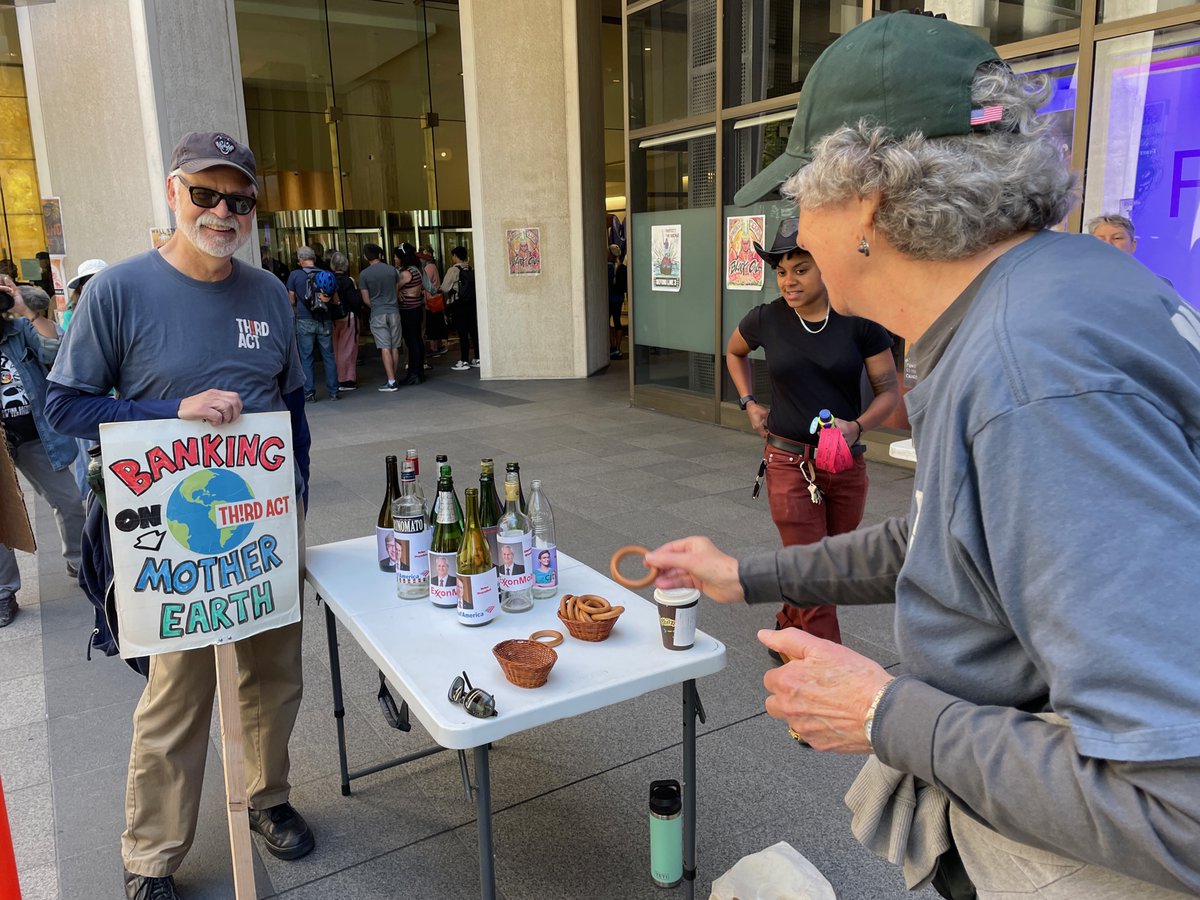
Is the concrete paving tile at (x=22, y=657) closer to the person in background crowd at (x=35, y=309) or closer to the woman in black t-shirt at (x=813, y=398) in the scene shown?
the person in background crowd at (x=35, y=309)

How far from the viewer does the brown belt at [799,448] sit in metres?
3.41

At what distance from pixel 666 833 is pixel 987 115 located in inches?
78.2

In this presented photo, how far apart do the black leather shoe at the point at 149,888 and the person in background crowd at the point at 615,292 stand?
12.8m

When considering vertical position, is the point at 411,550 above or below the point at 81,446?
above

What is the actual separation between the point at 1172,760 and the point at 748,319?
10.1 feet

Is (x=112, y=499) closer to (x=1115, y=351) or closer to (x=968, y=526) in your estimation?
(x=968, y=526)

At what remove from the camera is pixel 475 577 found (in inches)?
83.0

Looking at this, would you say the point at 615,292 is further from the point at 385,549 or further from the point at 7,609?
the point at 385,549

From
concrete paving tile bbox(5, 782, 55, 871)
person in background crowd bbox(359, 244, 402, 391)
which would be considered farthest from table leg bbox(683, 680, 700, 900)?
person in background crowd bbox(359, 244, 402, 391)

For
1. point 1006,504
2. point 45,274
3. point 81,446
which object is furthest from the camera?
point 45,274

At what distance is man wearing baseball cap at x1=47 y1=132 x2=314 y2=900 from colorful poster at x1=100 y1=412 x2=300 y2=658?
0.45ft

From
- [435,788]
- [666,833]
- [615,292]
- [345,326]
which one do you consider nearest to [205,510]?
[435,788]

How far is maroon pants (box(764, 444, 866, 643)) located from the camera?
3.42 m

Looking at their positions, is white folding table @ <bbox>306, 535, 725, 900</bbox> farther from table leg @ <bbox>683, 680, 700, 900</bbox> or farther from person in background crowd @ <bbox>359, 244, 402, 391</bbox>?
person in background crowd @ <bbox>359, 244, 402, 391</bbox>
